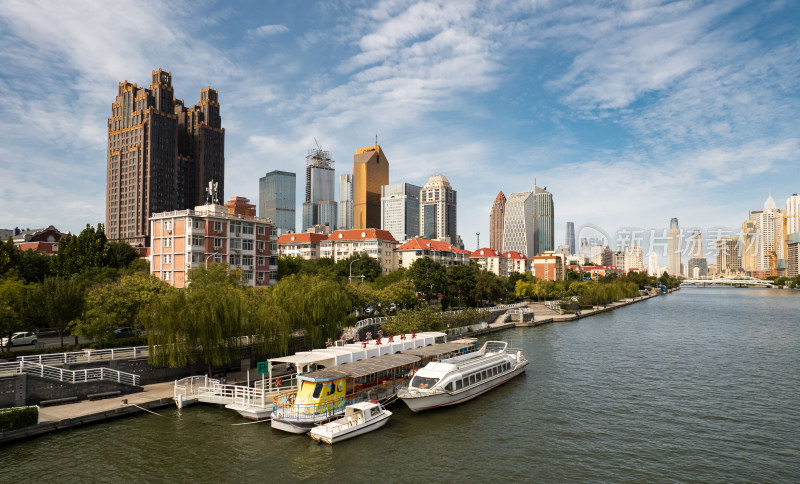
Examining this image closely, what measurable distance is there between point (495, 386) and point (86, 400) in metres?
28.7

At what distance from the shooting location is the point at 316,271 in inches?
3622

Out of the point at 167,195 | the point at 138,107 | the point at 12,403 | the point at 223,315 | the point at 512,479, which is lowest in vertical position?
the point at 512,479

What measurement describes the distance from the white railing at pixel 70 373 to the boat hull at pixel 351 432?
582 inches

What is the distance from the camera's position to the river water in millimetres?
23578

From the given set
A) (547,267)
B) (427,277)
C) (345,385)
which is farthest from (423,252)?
(345,385)

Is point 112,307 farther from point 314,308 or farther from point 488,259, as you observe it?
point 488,259

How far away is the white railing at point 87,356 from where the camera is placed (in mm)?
32875

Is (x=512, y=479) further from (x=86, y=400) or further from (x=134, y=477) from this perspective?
(x=86, y=400)

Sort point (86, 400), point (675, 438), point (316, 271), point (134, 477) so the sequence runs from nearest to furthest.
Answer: point (134, 477), point (675, 438), point (86, 400), point (316, 271)

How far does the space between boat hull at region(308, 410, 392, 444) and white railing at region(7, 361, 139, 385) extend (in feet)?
48.5

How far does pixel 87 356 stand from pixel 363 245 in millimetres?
103175

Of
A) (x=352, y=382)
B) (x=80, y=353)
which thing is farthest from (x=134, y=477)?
(x=80, y=353)

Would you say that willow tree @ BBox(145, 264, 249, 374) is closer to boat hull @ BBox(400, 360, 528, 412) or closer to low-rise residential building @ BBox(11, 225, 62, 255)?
boat hull @ BBox(400, 360, 528, 412)

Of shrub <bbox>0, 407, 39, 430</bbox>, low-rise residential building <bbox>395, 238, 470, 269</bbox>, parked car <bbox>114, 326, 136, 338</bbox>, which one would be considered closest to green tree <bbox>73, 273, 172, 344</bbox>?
parked car <bbox>114, 326, 136, 338</bbox>
